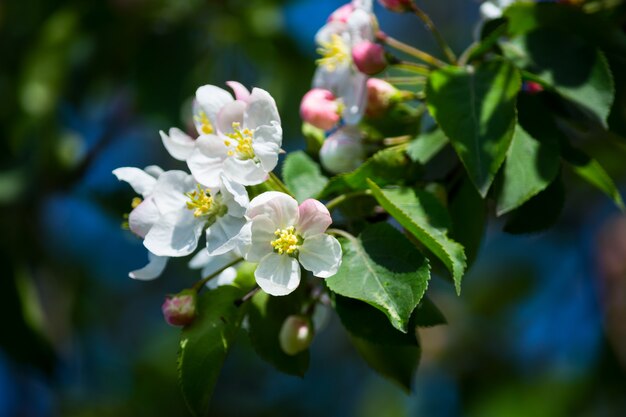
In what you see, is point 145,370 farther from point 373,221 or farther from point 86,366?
point 373,221

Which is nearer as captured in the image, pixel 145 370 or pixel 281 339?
pixel 281 339

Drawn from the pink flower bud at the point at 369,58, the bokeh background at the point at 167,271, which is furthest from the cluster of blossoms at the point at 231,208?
the bokeh background at the point at 167,271

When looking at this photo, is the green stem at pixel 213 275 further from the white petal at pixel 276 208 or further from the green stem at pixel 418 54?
the green stem at pixel 418 54

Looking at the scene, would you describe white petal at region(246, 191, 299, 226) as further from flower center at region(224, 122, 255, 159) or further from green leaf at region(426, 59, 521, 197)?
green leaf at region(426, 59, 521, 197)

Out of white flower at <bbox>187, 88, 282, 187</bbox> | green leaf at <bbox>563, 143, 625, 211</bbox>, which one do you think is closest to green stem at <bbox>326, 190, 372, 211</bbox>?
white flower at <bbox>187, 88, 282, 187</bbox>

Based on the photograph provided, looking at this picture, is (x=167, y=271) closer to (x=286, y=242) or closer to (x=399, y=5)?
(x=399, y=5)

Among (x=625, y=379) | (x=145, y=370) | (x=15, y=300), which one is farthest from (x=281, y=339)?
(x=145, y=370)
